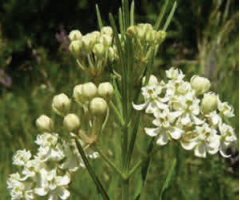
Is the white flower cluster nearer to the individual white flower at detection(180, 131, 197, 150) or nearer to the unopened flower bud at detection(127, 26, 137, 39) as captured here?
the individual white flower at detection(180, 131, 197, 150)

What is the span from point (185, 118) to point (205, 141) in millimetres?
63

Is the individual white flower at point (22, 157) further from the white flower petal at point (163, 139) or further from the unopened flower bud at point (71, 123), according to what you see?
the white flower petal at point (163, 139)

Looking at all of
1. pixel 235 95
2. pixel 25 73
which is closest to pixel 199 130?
pixel 235 95

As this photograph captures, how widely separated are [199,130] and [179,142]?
0.06m

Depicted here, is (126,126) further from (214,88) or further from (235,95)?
(235,95)

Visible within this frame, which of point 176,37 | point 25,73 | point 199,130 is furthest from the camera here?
point 176,37

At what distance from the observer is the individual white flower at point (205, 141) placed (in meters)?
0.70

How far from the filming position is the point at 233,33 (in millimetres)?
3164

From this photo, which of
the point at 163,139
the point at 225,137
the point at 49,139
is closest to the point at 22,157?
the point at 49,139

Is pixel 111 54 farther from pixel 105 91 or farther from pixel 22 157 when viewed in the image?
pixel 22 157

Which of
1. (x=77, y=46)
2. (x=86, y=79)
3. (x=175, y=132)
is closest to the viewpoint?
(x=175, y=132)

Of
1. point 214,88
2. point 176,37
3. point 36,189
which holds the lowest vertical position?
point 176,37

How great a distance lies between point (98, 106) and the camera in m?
0.70

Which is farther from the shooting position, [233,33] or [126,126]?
[233,33]
